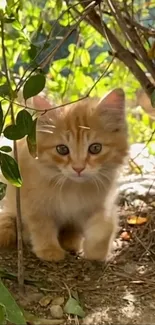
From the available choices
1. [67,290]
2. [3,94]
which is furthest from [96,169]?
[3,94]

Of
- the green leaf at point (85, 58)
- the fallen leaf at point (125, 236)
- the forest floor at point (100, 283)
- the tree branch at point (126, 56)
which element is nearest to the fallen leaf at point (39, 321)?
the forest floor at point (100, 283)

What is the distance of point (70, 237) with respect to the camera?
5.90 ft

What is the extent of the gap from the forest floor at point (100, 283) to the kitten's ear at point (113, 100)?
38 centimetres

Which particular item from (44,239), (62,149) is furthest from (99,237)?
(62,149)

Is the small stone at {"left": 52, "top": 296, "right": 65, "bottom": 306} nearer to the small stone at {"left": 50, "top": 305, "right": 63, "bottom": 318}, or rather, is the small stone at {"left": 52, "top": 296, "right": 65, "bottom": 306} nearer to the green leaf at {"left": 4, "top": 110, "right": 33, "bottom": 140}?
the small stone at {"left": 50, "top": 305, "right": 63, "bottom": 318}

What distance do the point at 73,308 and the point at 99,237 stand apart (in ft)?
1.07

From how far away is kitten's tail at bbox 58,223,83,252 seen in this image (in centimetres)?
176

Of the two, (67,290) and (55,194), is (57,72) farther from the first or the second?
(67,290)

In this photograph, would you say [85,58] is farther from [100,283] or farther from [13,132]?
[13,132]

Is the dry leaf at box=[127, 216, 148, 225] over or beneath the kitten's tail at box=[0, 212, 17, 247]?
beneath

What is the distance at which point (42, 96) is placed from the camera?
165 centimetres

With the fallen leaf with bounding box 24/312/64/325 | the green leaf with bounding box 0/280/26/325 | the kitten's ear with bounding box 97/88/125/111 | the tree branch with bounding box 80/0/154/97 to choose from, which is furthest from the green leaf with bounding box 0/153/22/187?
the tree branch with bounding box 80/0/154/97

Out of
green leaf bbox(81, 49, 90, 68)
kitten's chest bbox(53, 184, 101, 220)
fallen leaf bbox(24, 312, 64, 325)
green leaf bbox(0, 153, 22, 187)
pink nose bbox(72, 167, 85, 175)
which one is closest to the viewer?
green leaf bbox(0, 153, 22, 187)

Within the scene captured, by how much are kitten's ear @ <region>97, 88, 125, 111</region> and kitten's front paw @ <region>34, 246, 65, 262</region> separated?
40 centimetres
